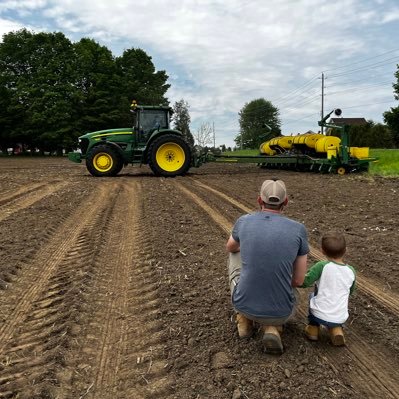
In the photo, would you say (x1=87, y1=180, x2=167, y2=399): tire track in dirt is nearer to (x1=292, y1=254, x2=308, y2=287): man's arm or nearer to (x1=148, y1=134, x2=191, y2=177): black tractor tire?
(x1=292, y1=254, x2=308, y2=287): man's arm

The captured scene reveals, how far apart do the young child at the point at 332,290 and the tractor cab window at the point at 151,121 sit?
1350 centimetres

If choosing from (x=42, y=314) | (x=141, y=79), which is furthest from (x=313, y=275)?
(x=141, y=79)

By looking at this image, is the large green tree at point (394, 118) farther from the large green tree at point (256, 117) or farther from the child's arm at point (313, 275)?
the large green tree at point (256, 117)

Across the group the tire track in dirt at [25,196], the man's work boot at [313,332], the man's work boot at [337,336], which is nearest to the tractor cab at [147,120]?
the tire track in dirt at [25,196]

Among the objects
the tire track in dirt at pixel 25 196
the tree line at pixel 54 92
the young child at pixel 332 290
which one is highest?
the tree line at pixel 54 92

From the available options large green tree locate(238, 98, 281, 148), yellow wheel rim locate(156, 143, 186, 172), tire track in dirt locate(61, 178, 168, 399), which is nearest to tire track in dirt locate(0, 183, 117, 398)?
tire track in dirt locate(61, 178, 168, 399)

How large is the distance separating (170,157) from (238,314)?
13.0 metres

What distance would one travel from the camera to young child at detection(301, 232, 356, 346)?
334 centimetres

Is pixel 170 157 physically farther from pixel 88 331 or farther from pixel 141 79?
pixel 141 79

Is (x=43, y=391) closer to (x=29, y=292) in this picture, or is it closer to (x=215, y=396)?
(x=215, y=396)

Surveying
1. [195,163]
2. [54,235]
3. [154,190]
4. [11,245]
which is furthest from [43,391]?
[195,163]

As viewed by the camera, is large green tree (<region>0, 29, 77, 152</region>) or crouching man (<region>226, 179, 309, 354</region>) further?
large green tree (<region>0, 29, 77, 152</region>)

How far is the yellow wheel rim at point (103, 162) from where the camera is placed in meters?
16.1

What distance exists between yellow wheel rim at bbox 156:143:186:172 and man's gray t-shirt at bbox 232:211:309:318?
Result: 1295cm
